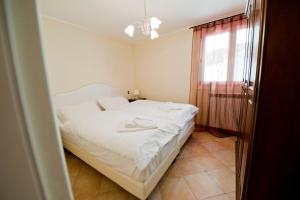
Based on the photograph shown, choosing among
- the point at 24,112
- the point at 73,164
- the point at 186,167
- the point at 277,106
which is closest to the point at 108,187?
the point at 73,164

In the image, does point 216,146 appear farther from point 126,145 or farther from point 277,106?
point 277,106

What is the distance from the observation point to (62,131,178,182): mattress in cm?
121

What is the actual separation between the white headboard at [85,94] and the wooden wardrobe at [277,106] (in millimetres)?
2855

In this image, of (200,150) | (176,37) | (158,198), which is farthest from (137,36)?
(158,198)

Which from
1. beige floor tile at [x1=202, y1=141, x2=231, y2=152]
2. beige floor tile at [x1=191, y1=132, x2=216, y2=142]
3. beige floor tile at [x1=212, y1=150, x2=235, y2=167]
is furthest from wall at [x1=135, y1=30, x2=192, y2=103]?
beige floor tile at [x1=212, y1=150, x2=235, y2=167]

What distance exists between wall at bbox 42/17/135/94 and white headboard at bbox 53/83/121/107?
0.11m

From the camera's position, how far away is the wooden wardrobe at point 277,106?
23.8 inches

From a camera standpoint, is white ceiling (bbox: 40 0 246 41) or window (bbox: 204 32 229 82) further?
window (bbox: 204 32 229 82)

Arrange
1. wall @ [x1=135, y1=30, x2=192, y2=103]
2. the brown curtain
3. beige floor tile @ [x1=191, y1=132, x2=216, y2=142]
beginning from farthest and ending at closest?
wall @ [x1=135, y1=30, x2=192, y2=103] < beige floor tile @ [x1=191, y1=132, x2=216, y2=142] < the brown curtain

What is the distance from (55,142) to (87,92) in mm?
2859

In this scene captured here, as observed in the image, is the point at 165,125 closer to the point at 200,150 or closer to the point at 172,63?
the point at 200,150

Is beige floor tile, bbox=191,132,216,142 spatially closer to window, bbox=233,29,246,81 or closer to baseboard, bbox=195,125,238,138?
baseboard, bbox=195,125,238,138

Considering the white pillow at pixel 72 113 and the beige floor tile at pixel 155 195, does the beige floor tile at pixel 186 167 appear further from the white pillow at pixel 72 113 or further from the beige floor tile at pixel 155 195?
the white pillow at pixel 72 113

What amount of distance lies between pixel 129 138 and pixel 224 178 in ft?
4.45
